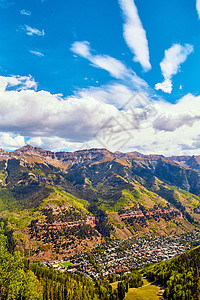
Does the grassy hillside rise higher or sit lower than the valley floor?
higher

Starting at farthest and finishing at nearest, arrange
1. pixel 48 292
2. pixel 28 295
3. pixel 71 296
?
pixel 71 296
pixel 48 292
pixel 28 295

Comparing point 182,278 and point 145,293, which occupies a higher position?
point 182,278

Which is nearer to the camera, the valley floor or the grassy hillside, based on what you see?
the grassy hillside

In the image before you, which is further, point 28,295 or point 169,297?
point 169,297

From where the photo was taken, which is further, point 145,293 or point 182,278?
point 182,278

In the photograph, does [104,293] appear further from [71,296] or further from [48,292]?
[48,292]

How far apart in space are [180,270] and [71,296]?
96.9m

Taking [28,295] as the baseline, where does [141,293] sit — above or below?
below

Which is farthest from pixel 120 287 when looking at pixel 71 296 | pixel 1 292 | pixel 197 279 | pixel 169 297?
pixel 1 292

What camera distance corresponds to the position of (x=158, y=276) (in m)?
164

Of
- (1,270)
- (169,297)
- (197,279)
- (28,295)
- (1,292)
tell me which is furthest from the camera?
(197,279)

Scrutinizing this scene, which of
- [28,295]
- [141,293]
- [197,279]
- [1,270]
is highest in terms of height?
[1,270]

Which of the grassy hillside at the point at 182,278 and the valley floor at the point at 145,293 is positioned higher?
the grassy hillside at the point at 182,278

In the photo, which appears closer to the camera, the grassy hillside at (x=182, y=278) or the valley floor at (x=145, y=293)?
Answer: the grassy hillside at (x=182, y=278)
